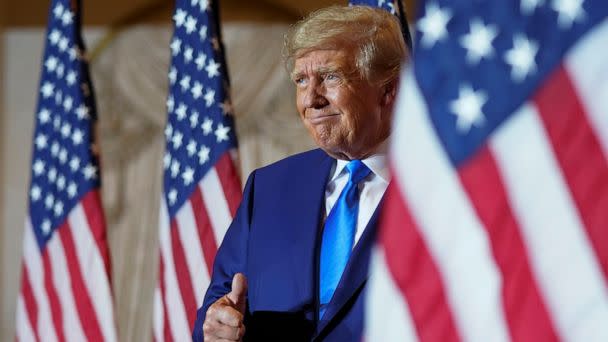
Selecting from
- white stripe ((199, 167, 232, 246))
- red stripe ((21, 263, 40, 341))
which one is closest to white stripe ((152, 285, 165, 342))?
white stripe ((199, 167, 232, 246))

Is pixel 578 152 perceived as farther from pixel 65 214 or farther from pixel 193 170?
pixel 65 214

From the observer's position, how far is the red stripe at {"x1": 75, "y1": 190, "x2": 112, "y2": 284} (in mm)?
3211

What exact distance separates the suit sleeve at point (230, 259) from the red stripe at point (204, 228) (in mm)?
798

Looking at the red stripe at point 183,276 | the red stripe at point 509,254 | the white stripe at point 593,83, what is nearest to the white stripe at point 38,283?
the red stripe at point 183,276

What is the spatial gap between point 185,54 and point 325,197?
4.42 feet

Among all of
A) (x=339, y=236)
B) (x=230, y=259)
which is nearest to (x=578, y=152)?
(x=339, y=236)

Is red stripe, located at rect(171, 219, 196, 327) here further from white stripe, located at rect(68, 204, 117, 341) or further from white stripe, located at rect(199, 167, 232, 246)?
white stripe, located at rect(68, 204, 117, 341)

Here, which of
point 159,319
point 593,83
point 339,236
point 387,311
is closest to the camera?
point 593,83

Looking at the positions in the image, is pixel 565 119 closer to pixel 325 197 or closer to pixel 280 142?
pixel 325 197

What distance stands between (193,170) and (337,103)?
1.24 meters

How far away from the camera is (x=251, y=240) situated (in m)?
2.07

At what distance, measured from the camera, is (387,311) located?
1.32 metres

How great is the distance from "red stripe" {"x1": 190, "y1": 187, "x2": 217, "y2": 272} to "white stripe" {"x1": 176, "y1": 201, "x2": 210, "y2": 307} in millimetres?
13

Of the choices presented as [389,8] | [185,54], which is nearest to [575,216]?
[389,8]
